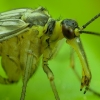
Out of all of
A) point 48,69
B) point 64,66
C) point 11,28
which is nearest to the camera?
point 11,28

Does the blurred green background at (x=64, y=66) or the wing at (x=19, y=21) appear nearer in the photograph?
the wing at (x=19, y=21)

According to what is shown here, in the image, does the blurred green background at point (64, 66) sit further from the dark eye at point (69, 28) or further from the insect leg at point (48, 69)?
the dark eye at point (69, 28)

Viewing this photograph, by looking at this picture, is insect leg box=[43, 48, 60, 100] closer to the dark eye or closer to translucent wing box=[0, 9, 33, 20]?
the dark eye

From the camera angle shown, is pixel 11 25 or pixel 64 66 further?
pixel 64 66

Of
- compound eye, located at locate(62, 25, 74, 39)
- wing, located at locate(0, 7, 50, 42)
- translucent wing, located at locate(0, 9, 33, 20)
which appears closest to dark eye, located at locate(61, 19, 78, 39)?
compound eye, located at locate(62, 25, 74, 39)

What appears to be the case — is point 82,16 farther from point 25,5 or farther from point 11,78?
point 11,78

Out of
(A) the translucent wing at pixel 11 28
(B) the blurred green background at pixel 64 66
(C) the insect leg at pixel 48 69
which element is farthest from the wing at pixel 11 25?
(B) the blurred green background at pixel 64 66

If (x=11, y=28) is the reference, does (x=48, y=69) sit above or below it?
below

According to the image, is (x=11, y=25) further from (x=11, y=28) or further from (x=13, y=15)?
(x=13, y=15)

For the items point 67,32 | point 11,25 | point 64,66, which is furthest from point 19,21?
point 64,66
